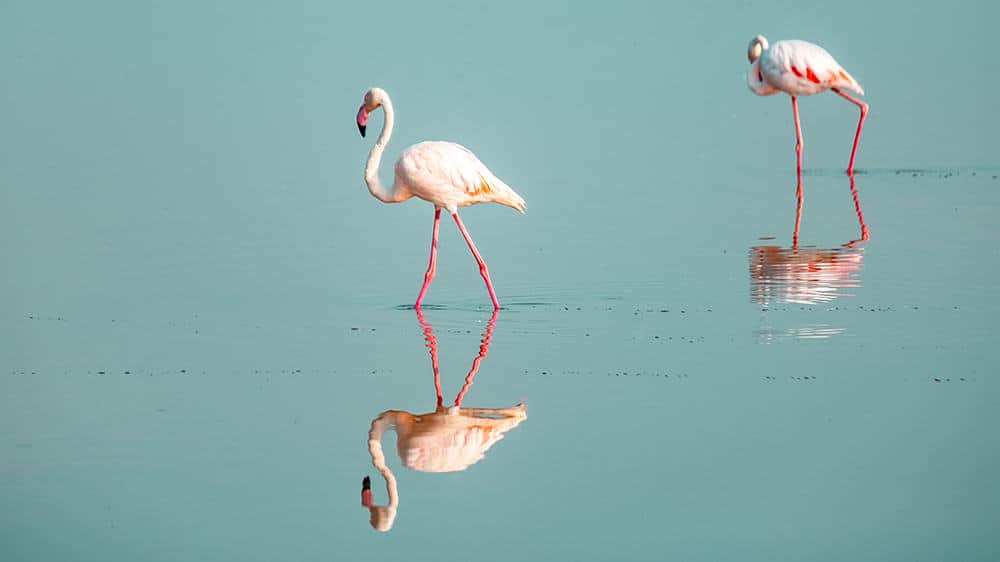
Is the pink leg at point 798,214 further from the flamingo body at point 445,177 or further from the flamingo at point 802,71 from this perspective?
the flamingo body at point 445,177

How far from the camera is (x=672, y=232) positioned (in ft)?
46.2

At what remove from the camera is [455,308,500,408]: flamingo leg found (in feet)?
28.6

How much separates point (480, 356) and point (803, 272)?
3.46 m

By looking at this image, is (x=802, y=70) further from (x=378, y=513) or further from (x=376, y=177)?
(x=378, y=513)

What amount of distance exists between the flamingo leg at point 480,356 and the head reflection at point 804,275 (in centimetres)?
174

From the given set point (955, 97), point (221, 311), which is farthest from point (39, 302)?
point (955, 97)

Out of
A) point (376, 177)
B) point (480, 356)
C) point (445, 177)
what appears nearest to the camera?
point (480, 356)

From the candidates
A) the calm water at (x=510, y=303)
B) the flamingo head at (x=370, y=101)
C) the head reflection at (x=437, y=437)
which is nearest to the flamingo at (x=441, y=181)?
the flamingo head at (x=370, y=101)

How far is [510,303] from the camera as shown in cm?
1129

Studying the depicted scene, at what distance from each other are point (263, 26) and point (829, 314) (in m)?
17.2

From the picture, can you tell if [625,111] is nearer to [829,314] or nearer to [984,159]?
[984,159]

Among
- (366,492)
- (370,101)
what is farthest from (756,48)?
(366,492)

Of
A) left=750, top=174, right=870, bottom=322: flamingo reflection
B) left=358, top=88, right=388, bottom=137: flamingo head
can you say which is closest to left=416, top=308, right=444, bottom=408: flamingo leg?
left=358, top=88, right=388, bottom=137: flamingo head

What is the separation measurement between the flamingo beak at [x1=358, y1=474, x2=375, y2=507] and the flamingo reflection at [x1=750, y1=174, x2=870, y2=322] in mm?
4540
